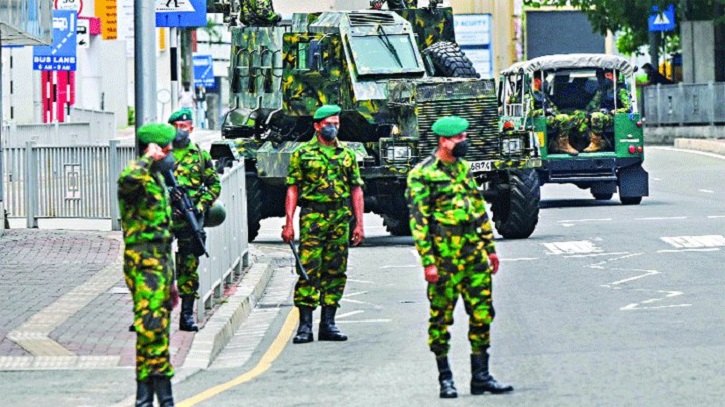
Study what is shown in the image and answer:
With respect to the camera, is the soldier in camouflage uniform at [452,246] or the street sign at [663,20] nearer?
the soldier in camouflage uniform at [452,246]

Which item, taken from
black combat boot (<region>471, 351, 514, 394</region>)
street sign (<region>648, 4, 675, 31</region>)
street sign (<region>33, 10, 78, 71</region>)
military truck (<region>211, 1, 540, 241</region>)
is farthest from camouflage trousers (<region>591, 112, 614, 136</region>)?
street sign (<region>648, 4, 675, 31</region>)

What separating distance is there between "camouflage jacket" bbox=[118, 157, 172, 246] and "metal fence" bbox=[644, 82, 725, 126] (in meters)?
42.5

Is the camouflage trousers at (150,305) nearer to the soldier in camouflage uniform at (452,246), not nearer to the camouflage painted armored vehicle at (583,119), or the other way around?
the soldier in camouflage uniform at (452,246)

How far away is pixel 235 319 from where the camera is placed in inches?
642

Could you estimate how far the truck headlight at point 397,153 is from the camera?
80.3ft

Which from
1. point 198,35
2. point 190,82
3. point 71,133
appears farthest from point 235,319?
point 198,35

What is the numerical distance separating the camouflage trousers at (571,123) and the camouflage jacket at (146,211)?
21.5m

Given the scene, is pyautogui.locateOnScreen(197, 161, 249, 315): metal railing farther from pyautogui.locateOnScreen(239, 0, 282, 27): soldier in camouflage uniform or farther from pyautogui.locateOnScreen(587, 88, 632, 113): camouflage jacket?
pyautogui.locateOnScreen(587, 88, 632, 113): camouflage jacket

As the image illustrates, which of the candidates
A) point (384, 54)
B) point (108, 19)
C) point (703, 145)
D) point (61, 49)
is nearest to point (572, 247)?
point (384, 54)

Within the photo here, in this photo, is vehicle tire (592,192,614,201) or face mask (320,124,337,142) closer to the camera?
face mask (320,124,337,142)

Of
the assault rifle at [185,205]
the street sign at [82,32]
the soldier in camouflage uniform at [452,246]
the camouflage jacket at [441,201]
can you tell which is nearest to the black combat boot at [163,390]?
the soldier in camouflage uniform at [452,246]

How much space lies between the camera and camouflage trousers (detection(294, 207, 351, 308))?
49.0ft

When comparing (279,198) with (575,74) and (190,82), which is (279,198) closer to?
(575,74)

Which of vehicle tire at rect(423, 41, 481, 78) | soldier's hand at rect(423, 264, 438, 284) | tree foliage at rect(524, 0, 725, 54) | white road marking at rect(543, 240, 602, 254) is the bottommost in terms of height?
white road marking at rect(543, 240, 602, 254)
